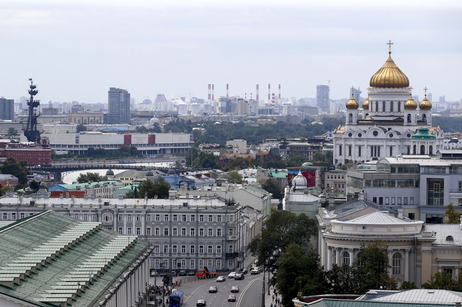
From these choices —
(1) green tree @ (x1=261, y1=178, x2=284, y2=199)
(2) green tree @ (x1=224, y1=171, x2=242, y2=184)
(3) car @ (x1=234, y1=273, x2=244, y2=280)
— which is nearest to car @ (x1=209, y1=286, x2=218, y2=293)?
(3) car @ (x1=234, y1=273, x2=244, y2=280)

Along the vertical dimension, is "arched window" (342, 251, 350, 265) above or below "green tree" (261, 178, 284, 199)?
above

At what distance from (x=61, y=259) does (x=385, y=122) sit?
9947 centimetres

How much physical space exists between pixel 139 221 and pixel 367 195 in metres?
14.8

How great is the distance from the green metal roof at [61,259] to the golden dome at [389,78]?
84.0 meters

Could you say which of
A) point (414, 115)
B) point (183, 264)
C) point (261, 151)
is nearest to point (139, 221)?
point (183, 264)

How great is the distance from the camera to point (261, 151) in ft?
641

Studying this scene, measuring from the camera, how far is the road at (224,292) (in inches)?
2425

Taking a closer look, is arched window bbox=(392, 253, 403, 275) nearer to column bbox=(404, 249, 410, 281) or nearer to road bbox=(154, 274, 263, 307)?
column bbox=(404, 249, 410, 281)

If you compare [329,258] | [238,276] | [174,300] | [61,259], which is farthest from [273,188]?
[61,259]

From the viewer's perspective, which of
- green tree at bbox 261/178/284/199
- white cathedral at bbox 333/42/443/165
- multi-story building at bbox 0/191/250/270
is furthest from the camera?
white cathedral at bbox 333/42/443/165

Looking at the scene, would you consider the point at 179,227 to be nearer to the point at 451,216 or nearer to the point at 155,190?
the point at 451,216

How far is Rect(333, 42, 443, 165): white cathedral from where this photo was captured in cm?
14412

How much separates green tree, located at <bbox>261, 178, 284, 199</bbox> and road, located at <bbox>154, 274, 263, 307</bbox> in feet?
153

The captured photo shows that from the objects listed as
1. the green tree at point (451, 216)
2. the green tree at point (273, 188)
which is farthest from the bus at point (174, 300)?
the green tree at point (273, 188)
